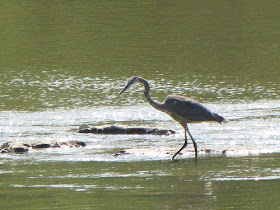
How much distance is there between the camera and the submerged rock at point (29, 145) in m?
12.0

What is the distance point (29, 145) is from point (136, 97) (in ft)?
18.2

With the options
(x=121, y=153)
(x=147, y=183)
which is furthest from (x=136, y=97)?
(x=147, y=183)

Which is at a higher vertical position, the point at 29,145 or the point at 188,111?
the point at 188,111

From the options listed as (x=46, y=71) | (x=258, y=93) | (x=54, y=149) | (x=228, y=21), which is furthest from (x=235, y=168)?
(x=228, y=21)

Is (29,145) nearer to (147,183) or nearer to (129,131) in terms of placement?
(129,131)

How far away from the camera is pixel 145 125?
14.5 meters

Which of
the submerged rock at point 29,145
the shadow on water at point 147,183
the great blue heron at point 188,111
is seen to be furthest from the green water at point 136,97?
the great blue heron at point 188,111

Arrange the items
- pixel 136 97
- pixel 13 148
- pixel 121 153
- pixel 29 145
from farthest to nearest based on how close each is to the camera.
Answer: pixel 136 97, pixel 29 145, pixel 13 148, pixel 121 153

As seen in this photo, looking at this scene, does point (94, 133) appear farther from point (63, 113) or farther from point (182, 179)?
point (182, 179)

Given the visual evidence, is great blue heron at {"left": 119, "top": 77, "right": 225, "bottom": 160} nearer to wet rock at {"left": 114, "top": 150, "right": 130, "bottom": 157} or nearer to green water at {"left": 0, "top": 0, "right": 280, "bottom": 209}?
green water at {"left": 0, "top": 0, "right": 280, "bottom": 209}

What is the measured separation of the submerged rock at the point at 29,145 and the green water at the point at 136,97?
228mm

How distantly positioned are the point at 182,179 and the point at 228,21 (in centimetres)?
2334

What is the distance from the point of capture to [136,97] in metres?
17.5

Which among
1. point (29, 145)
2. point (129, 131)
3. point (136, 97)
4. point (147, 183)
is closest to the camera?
point (147, 183)
